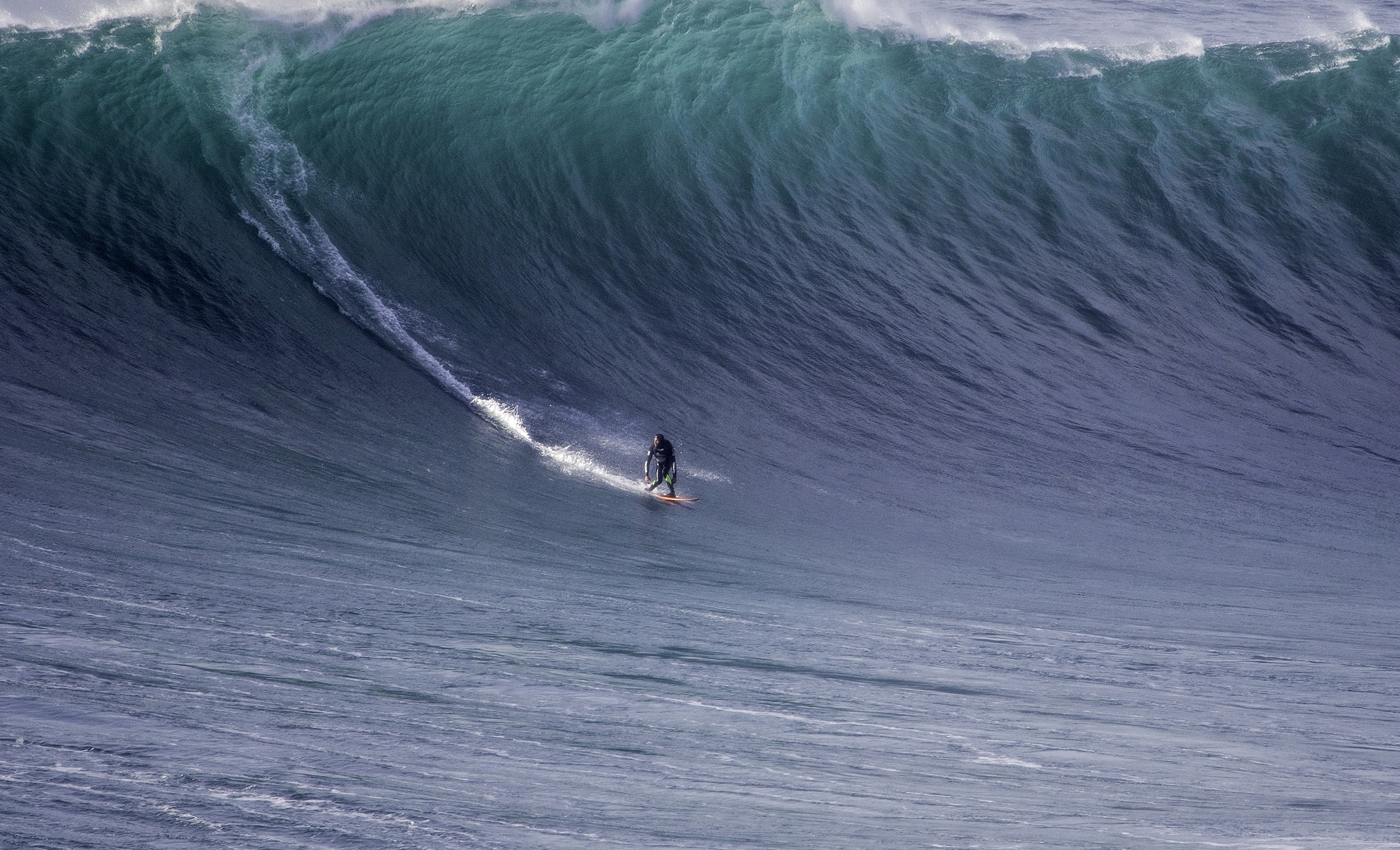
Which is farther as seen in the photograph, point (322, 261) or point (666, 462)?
point (322, 261)

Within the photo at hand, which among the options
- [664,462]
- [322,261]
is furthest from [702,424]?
[322,261]

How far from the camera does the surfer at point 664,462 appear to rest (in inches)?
428

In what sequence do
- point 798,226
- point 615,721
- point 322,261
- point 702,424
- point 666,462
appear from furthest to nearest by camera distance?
point 798,226, point 322,261, point 702,424, point 666,462, point 615,721

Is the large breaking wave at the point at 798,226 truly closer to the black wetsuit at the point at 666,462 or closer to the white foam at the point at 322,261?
the white foam at the point at 322,261

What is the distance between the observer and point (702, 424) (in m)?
12.5

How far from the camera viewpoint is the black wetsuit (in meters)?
10.9

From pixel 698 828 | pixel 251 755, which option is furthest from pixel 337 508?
pixel 698 828

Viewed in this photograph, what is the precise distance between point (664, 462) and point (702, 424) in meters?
1.66

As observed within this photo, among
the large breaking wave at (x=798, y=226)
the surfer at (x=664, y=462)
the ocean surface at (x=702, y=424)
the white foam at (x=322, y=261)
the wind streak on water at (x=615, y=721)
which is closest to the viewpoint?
the wind streak on water at (x=615, y=721)

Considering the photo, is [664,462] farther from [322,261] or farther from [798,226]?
[798,226]

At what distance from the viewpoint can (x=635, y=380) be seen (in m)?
13.1

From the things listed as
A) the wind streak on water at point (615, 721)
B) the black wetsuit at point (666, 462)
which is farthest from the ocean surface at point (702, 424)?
the black wetsuit at point (666, 462)

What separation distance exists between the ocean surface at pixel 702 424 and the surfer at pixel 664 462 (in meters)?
0.37

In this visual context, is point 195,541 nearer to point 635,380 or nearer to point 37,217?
point 635,380
